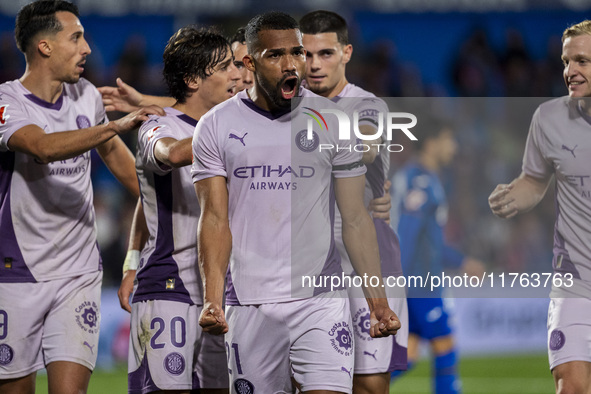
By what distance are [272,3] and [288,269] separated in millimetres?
9805

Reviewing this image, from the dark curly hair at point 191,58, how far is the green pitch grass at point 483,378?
5033 mm

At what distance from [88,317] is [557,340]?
270cm

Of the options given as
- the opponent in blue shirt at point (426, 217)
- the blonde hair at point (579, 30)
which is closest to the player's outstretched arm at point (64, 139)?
the blonde hair at point (579, 30)

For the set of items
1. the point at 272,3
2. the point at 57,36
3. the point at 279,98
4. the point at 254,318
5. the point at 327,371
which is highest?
the point at 272,3

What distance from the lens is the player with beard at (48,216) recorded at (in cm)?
511

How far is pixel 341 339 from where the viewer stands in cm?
429

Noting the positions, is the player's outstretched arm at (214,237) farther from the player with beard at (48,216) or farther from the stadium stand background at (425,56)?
the stadium stand background at (425,56)

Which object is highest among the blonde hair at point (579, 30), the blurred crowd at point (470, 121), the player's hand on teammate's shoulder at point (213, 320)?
the blurred crowd at point (470, 121)

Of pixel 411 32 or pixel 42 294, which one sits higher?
pixel 411 32

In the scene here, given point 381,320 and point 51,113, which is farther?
point 51,113

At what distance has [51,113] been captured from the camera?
5.40 m

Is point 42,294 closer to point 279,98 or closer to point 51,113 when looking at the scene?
point 51,113

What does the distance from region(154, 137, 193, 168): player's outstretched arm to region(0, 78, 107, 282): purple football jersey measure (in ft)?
3.31

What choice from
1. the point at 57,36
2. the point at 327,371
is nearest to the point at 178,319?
the point at 327,371
